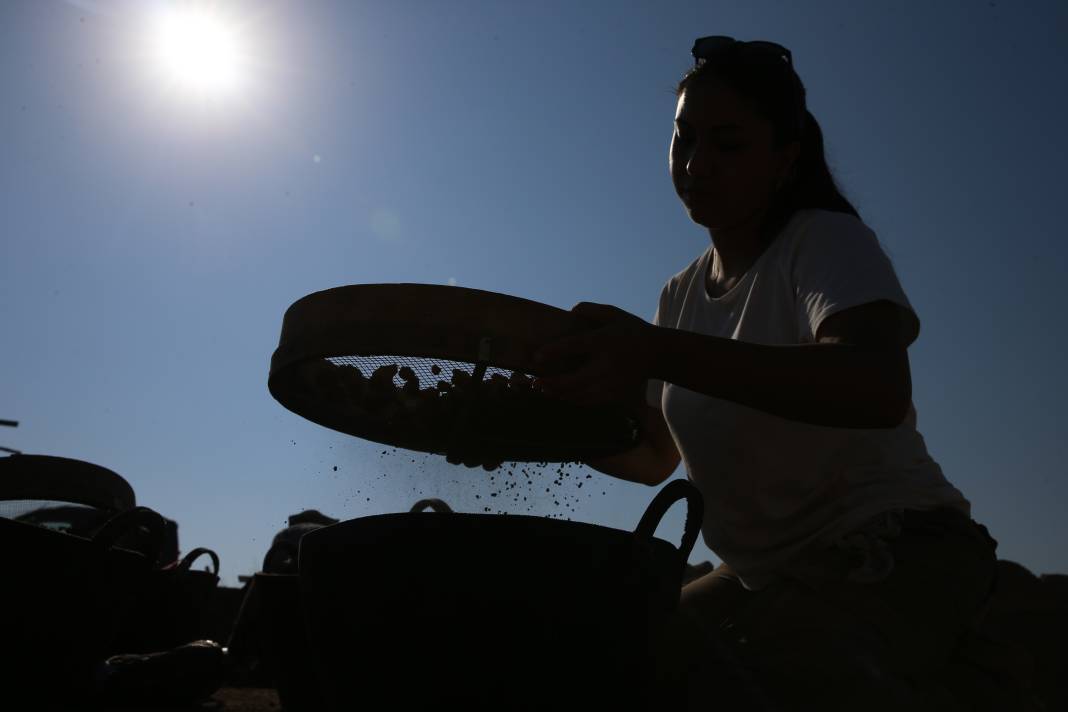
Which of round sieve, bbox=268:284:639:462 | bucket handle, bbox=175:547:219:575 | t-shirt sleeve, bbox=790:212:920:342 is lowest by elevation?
bucket handle, bbox=175:547:219:575

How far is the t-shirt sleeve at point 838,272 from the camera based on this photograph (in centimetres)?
149

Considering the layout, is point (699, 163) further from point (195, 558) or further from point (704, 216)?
point (195, 558)

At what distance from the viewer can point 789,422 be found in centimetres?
175

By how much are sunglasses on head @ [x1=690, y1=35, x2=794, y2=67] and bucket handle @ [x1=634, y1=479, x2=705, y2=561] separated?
107cm

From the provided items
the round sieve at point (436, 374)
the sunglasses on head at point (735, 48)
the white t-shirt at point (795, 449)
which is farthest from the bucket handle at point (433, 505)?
the sunglasses on head at point (735, 48)

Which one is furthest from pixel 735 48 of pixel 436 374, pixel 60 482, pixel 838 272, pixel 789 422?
pixel 60 482

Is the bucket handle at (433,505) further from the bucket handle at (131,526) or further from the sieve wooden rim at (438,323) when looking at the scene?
the bucket handle at (131,526)

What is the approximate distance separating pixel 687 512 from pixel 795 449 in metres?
0.30

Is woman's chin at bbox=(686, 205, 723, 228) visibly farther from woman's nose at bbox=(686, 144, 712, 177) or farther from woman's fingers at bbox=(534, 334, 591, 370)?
woman's fingers at bbox=(534, 334, 591, 370)

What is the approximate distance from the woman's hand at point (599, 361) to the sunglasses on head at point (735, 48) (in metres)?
0.96

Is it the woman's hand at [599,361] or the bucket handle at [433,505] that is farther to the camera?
the bucket handle at [433,505]

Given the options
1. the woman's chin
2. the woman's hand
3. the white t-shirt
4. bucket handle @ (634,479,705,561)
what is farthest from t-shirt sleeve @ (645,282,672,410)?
the woman's hand

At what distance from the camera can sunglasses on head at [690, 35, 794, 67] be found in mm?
1979

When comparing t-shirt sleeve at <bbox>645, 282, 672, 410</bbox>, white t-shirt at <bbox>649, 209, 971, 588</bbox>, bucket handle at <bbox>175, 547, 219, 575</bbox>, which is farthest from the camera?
bucket handle at <bbox>175, 547, 219, 575</bbox>
